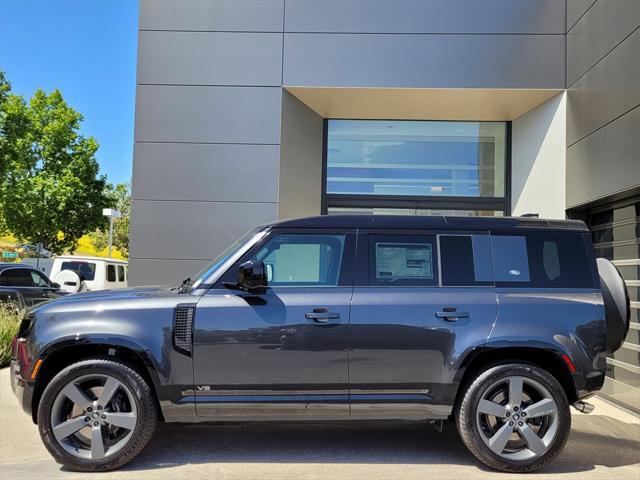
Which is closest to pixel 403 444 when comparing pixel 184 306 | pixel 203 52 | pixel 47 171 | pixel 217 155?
pixel 184 306

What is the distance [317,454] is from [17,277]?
9.31 m

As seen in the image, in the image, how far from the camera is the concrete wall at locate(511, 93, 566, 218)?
8336mm

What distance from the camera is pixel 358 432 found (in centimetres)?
507

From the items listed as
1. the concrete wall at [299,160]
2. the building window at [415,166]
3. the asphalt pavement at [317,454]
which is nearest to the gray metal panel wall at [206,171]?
the concrete wall at [299,160]

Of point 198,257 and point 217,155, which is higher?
point 217,155

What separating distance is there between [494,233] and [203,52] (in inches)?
252

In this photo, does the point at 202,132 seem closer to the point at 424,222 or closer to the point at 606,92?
the point at 424,222

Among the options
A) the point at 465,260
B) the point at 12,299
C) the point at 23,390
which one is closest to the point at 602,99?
the point at 465,260

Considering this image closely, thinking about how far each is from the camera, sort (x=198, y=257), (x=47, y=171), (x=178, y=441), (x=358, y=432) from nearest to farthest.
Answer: (x=178, y=441) < (x=358, y=432) < (x=198, y=257) < (x=47, y=171)

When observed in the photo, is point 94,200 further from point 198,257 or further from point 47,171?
point 198,257

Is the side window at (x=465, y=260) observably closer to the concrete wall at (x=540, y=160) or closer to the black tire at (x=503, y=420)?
the black tire at (x=503, y=420)

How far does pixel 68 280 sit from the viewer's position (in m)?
15.8

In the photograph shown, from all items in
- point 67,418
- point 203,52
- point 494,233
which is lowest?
point 67,418

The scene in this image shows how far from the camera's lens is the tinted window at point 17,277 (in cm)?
1109
